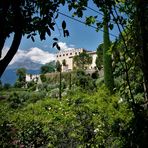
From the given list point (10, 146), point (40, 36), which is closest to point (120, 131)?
point (40, 36)

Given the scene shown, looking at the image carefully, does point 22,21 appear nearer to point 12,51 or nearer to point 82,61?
point 12,51

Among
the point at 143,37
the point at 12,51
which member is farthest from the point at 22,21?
the point at 143,37

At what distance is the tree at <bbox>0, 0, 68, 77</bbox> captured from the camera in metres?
3.07

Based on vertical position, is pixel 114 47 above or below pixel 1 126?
Result: above

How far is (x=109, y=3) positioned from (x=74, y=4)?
39 centimetres

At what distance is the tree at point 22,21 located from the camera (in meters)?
3.07

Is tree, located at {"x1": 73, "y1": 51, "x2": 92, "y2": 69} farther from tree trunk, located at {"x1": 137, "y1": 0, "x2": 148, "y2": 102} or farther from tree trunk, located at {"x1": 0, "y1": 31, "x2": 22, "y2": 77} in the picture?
tree trunk, located at {"x1": 0, "y1": 31, "x2": 22, "y2": 77}

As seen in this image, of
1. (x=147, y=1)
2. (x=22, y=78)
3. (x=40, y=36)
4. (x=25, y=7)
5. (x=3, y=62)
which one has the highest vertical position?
(x=22, y=78)

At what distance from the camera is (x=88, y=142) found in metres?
7.34

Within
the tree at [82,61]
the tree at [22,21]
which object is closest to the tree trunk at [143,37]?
the tree at [22,21]

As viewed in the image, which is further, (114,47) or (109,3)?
(114,47)

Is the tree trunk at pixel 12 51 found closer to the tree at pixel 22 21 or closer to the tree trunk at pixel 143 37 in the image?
the tree at pixel 22 21

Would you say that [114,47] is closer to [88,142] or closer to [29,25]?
[29,25]

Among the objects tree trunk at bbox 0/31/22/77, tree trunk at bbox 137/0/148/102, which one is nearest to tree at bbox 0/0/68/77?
tree trunk at bbox 0/31/22/77
